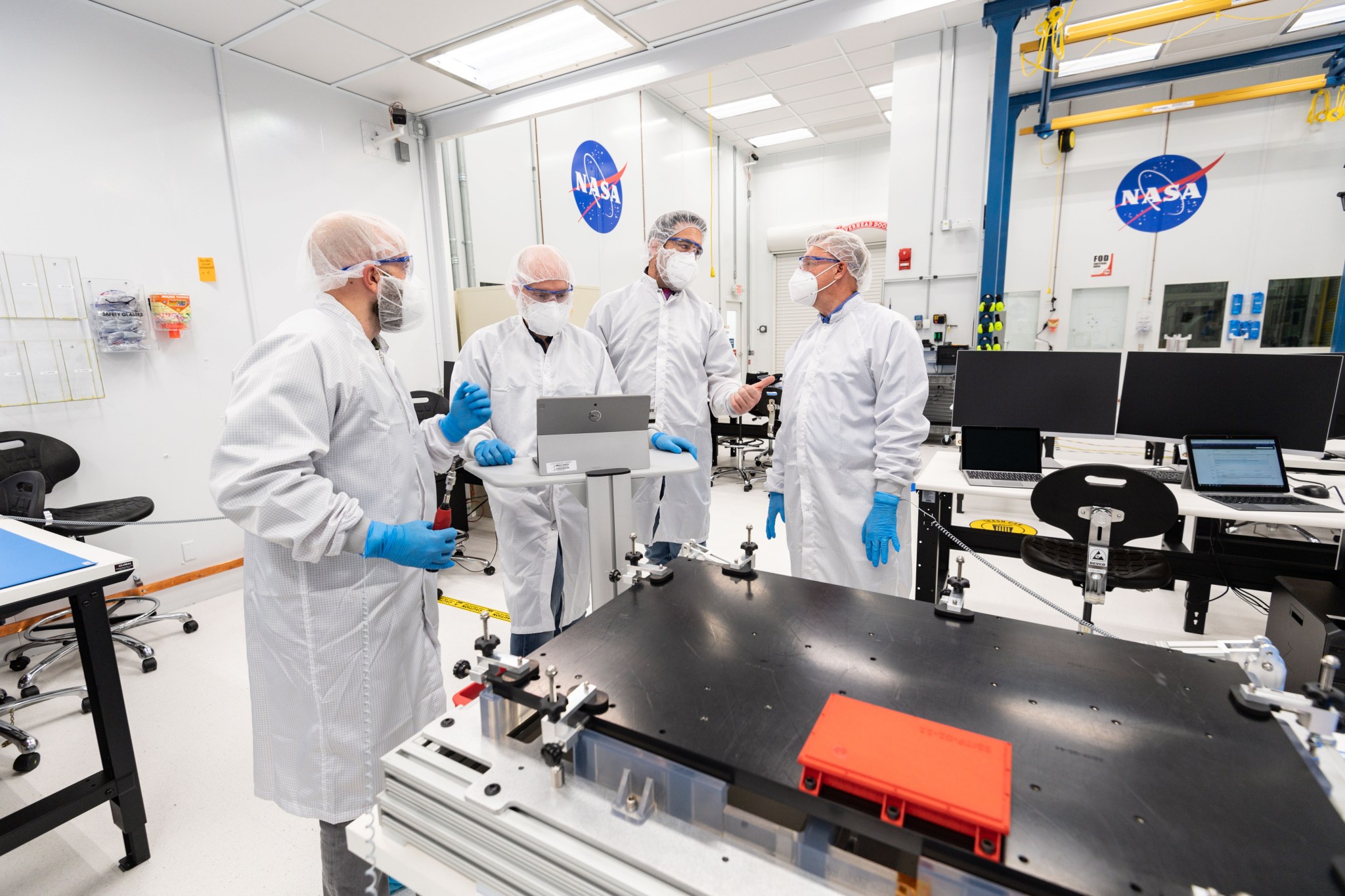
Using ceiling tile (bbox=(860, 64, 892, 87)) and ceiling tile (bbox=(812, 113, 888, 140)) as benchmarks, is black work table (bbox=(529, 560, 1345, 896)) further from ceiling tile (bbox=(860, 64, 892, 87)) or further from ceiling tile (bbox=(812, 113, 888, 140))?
ceiling tile (bbox=(812, 113, 888, 140))

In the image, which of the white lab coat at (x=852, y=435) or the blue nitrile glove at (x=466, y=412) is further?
the white lab coat at (x=852, y=435)

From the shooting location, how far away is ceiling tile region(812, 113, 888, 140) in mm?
6438

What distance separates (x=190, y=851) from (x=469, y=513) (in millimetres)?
2727

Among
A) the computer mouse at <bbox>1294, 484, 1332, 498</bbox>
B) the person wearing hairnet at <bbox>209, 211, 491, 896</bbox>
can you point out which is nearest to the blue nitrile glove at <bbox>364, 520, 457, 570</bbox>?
the person wearing hairnet at <bbox>209, 211, 491, 896</bbox>

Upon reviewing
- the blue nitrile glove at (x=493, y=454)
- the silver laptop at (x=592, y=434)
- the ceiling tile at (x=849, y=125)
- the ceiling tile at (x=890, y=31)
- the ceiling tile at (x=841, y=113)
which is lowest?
the blue nitrile glove at (x=493, y=454)

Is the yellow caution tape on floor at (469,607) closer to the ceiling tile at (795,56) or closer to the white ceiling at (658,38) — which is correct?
the white ceiling at (658,38)

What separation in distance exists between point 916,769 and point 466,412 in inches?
52.3

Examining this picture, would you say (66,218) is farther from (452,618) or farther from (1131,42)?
(1131,42)

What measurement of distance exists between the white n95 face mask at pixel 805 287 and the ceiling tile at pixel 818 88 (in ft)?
13.9

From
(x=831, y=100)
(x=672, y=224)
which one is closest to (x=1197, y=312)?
(x=831, y=100)

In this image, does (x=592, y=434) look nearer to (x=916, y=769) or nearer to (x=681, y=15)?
(x=916, y=769)

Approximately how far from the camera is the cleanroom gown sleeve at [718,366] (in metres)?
2.35

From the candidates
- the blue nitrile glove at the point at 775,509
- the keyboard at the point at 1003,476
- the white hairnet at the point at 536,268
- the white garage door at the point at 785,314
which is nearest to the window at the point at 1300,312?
the white garage door at the point at 785,314

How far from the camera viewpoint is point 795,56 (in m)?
4.86
